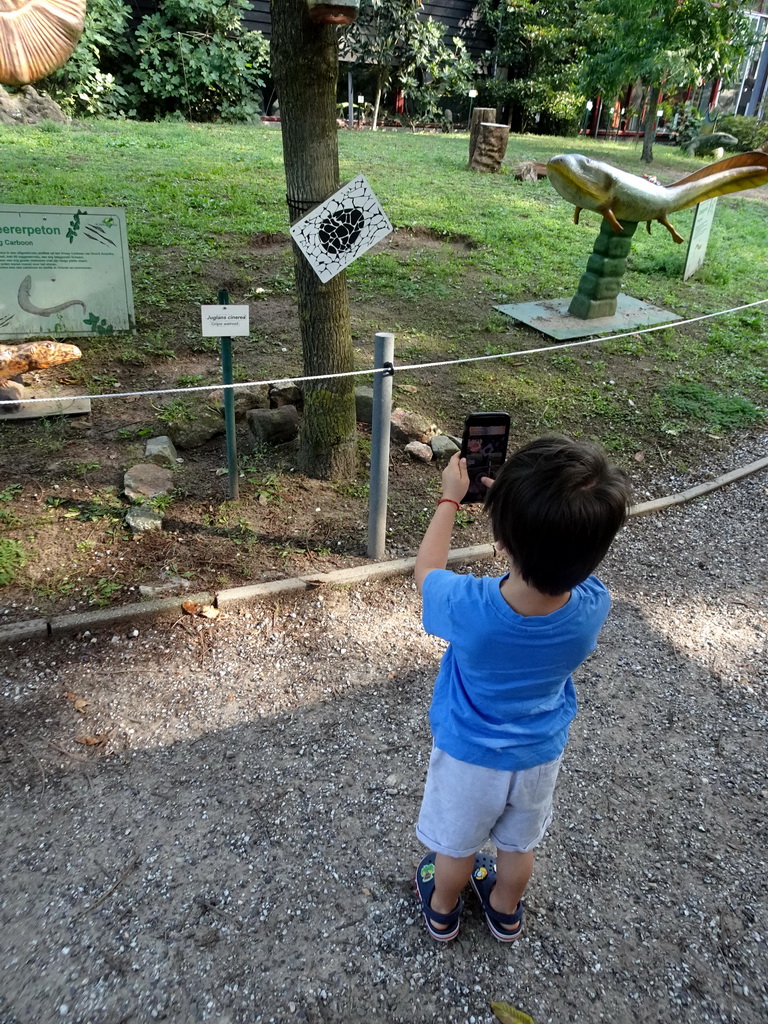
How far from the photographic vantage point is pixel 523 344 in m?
5.57

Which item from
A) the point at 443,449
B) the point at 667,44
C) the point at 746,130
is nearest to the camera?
the point at 443,449

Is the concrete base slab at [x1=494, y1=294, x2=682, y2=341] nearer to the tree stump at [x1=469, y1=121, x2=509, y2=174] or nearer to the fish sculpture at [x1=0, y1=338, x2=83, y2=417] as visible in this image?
the fish sculpture at [x1=0, y1=338, x2=83, y2=417]

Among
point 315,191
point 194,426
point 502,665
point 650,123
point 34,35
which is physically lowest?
point 194,426

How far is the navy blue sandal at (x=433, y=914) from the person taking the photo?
1843mm

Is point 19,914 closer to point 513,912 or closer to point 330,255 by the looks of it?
point 513,912

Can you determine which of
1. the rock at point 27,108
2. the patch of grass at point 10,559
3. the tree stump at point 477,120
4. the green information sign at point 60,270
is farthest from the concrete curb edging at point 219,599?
the rock at point 27,108

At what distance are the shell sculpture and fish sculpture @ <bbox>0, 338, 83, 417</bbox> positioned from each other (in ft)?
7.83

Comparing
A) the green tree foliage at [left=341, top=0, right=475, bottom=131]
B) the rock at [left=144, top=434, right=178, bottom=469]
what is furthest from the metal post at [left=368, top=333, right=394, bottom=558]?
the green tree foliage at [left=341, top=0, right=475, bottom=131]

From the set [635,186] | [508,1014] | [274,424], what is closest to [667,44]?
[635,186]

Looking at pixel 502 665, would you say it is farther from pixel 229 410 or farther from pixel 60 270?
pixel 60 270

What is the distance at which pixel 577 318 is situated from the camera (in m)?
6.03

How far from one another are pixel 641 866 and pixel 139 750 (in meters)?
1.63

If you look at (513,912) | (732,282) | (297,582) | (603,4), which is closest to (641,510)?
(297,582)

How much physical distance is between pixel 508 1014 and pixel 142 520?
2.46m
